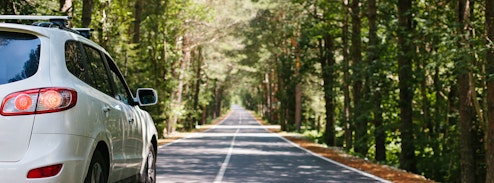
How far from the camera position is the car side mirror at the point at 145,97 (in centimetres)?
764

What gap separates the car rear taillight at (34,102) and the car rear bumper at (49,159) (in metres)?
0.19

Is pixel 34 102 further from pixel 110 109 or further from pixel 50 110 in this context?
pixel 110 109

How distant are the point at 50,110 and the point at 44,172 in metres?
0.44

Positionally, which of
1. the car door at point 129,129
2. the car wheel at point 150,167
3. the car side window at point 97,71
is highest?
the car side window at point 97,71

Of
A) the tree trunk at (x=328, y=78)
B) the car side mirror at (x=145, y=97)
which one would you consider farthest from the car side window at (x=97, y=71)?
the tree trunk at (x=328, y=78)

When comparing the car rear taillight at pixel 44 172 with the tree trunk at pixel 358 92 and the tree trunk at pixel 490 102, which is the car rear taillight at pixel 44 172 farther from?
the tree trunk at pixel 358 92

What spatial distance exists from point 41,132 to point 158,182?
26.9ft

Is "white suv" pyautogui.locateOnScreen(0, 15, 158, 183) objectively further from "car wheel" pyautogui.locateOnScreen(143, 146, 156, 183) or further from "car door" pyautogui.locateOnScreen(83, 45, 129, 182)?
"car wheel" pyautogui.locateOnScreen(143, 146, 156, 183)

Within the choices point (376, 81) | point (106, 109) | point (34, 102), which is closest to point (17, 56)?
point (34, 102)

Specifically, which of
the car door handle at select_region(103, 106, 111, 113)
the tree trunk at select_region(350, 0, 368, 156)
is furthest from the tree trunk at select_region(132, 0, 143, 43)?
the car door handle at select_region(103, 106, 111, 113)

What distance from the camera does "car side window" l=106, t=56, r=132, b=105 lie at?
7074mm

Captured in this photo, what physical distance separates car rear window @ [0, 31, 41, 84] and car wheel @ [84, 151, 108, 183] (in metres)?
0.93

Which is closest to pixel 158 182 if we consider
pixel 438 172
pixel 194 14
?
pixel 438 172

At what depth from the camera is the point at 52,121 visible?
4816 millimetres
